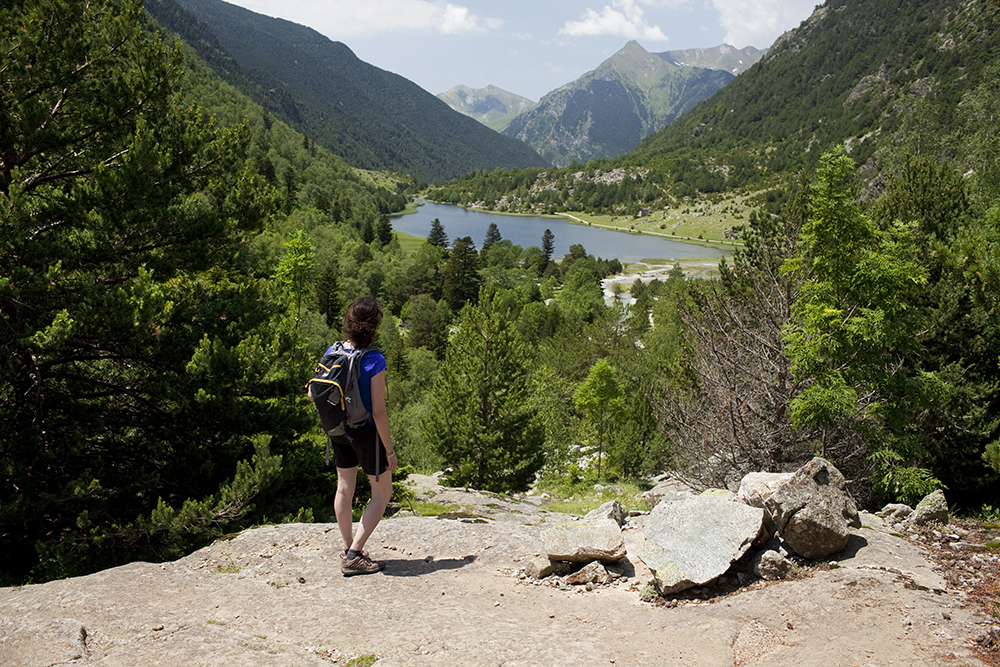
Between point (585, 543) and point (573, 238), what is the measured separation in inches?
6290

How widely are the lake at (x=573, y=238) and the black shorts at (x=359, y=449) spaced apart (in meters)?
122

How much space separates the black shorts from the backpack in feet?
0.36

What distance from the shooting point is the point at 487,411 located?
20.0 m

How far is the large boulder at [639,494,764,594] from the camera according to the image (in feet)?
16.8

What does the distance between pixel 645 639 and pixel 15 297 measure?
8.69m

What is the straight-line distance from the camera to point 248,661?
155 inches

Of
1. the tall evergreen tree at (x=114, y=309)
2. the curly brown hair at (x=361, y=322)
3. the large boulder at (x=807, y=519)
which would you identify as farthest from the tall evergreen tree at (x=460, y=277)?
the large boulder at (x=807, y=519)

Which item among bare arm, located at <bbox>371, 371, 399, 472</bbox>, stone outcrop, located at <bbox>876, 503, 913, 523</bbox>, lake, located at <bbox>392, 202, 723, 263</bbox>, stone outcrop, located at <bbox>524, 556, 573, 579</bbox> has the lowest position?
stone outcrop, located at <bbox>524, 556, 573, 579</bbox>

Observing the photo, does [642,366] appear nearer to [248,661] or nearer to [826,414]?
[826,414]

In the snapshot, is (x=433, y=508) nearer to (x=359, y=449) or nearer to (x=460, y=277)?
→ (x=359, y=449)

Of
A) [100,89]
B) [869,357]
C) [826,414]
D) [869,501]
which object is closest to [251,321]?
[100,89]

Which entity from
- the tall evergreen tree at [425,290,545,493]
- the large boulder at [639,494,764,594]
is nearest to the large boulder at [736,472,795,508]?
the large boulder at [639,494,764,594]

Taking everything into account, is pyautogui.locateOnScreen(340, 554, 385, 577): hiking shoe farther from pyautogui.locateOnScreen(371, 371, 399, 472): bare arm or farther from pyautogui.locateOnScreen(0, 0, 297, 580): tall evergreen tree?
pyautogui.locateOnScreen(0, 0, 297, 580): tall evergreen tree

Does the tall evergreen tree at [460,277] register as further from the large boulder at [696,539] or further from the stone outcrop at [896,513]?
the large boulder at [696,539]
